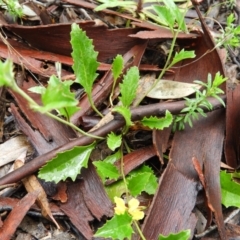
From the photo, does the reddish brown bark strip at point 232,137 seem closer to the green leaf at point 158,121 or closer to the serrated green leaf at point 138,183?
the green leaf at point 158,121

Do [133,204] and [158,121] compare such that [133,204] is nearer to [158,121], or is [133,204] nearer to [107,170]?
[107,170]

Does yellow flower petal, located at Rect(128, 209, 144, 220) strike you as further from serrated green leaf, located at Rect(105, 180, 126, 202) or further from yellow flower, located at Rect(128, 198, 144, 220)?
serrated green leaf, located at Rect(105, 180, 126, 202)

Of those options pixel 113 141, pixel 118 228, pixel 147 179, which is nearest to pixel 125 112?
pixel 113 141

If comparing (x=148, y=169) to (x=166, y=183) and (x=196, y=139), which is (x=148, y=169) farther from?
(x=196, y=139)

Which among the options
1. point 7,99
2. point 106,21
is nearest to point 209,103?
point 106,21

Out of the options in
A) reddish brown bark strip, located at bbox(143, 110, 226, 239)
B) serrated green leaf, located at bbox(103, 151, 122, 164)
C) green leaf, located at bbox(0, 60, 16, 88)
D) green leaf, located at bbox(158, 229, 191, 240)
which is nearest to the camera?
green leaf, located at bbox(0, 60, 16, 88)

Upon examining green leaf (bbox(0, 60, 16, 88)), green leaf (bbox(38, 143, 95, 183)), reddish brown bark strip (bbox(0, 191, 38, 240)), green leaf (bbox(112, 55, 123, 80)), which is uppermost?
green leaf (bbox(0, 60, 16, 88))

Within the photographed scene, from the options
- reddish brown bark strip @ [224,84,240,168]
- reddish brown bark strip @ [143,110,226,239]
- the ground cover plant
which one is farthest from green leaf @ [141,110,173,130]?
reddish brown bark strip @ [224,84,240,168]

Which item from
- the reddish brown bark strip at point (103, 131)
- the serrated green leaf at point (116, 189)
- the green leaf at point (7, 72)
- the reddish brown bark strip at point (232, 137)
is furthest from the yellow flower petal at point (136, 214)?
the green leaf at point (7, 72)
